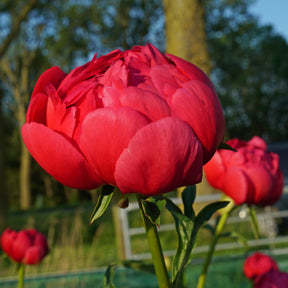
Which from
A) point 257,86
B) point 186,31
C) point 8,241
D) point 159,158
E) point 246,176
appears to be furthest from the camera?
point 257,86

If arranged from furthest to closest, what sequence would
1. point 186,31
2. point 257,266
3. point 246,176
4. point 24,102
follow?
point 24,102, point 186,31, point 257,266, point 246,176

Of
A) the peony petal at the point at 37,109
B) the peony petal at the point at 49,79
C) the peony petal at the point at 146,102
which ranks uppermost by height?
the peony petal at the point at 49,79

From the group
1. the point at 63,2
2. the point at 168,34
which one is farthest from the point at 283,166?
the point at 63,2

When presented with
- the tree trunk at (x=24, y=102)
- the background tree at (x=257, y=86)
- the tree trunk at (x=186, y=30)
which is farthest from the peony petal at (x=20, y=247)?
the background tree at (x=257, y=86)

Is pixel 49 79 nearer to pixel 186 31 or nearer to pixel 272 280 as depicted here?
pixel 272 280

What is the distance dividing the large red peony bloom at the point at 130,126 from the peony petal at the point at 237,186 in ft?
1.12

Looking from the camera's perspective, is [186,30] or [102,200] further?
[186,30]

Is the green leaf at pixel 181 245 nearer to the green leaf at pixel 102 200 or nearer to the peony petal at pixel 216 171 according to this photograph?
the green leaf at pixel 102 200

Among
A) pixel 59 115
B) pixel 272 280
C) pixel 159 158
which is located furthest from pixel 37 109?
pixel 272 280

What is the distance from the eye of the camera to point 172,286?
0.52 meters

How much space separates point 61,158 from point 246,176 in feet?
1.45

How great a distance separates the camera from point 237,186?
82 cm

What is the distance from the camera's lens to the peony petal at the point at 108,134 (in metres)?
0.45

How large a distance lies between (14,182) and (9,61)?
11.3 meters
